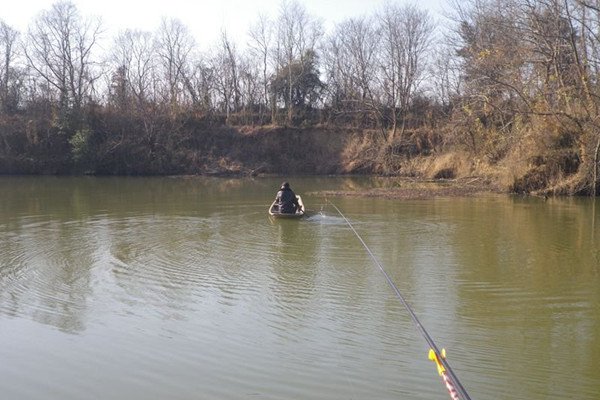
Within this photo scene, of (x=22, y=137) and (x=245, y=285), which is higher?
(x=22, y=137)

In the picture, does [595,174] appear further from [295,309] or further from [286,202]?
[295,309]

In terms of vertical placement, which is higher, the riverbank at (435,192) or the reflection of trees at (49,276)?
the riverbank at (435,192)

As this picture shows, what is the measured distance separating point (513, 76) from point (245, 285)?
67.5 feet

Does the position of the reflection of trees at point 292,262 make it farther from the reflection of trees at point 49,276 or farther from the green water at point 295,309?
the reflection of trees at point 49,276

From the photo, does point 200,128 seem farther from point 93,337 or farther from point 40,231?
point 93,337

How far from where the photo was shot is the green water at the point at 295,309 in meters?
6.38

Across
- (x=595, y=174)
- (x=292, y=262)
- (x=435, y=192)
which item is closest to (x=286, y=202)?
(x=292, y=262)

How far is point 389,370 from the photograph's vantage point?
6.59 meters

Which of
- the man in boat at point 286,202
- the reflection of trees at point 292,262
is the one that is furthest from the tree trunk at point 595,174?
the reflection of trees at point 292,262

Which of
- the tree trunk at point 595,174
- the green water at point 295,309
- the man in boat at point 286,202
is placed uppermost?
the tree trunk at point 595,174

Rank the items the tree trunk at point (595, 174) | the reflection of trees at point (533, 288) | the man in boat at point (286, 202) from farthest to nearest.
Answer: the tree trunk at point (595, 174), the man in boat at point (286, 202), the reflection of trees at point (533, 288)

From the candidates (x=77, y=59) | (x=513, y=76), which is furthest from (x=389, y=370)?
(x=77, y=59)

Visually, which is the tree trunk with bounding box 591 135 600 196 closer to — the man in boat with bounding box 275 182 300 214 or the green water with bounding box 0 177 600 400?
the green water with bounding box 0 177 600 400

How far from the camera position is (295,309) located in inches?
356
